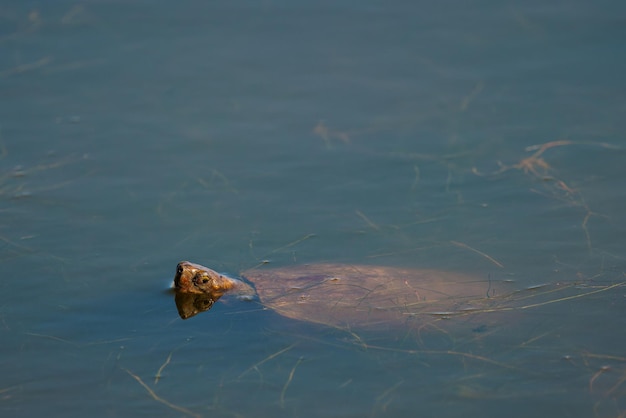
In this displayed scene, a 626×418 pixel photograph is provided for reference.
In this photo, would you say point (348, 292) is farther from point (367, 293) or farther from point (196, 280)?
point (196, 280)

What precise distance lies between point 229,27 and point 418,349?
4.61m

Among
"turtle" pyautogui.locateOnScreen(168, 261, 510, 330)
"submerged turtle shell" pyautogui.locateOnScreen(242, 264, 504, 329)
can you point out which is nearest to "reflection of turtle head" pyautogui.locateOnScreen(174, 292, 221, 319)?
"turtle" pyautogui.locateOnScreen(168, 261, 510, 330)

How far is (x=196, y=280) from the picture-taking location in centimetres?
502

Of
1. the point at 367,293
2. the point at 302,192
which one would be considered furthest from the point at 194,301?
the point at 302,192

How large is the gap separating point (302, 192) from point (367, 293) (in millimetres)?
1251

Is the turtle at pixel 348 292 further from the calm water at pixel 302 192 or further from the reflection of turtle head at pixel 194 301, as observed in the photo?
the calm water at pixel 302 192

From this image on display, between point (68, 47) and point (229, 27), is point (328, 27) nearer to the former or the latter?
point (229, 27)

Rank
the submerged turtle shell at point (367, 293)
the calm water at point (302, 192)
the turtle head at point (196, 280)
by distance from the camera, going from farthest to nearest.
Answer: the turtle head at point (196, 280) → the submerged turtle shell at point (367, 293) → the calm water at point (302, 192)

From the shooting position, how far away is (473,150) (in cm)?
646

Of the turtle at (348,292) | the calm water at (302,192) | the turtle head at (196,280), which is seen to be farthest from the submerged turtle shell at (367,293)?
the turtle head at (196,280)

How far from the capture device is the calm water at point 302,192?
14.4 ft

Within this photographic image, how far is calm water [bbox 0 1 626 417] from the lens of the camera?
14.4 feet

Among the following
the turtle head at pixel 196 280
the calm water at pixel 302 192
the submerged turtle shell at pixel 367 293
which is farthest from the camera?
the turtle head at pixel 196 280

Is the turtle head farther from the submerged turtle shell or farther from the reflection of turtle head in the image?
the submerged turtle shell
